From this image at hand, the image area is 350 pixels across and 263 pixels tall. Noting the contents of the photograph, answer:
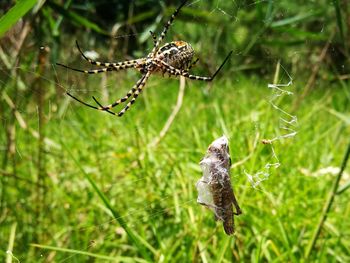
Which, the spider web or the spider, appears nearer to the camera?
the spider web

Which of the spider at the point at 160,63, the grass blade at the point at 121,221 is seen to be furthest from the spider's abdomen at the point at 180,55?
the grass blade at the point at 121,221

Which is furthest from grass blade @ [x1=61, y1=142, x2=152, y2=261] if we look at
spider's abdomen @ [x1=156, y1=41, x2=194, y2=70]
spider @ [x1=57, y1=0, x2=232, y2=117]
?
spider's abdomen @ [x1=156, y1=41, x2=194, y2=70]

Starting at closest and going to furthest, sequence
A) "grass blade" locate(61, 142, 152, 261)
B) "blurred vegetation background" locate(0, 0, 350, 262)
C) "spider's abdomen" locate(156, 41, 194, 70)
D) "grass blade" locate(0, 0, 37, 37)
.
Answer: "grass blade" locate(0, 0, 37, 37) < "grass blade" locate(61, 142, 152, 261) < "spider's abdomen" locate(156, 41, 194, 70) < "blurred vegetation background" locate(0, 0, 350, 262)

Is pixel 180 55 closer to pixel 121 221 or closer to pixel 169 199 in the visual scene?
pixel 121 221

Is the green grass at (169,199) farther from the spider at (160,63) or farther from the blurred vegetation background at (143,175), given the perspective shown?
the spider at (160,63)

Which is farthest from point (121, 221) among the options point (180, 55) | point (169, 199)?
point (169, 199)

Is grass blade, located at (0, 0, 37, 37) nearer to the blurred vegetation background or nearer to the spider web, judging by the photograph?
the blurred vegetation background

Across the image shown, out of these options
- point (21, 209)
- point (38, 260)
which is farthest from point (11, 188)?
point (38, 260)

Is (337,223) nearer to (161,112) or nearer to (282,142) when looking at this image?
(282,142)
